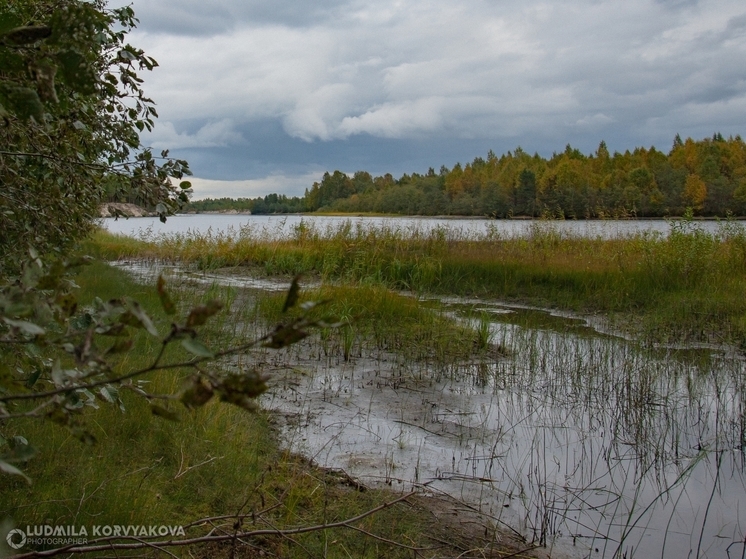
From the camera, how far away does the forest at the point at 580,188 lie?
5650cm

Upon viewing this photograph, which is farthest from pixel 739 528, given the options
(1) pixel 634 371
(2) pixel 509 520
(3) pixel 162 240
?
(3) pixel 162 240

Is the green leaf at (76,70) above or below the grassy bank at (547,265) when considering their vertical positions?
above

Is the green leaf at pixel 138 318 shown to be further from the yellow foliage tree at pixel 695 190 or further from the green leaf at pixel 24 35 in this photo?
the yellow foliage tree at pixel 695 190

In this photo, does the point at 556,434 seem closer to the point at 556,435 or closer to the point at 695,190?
the point at 556,435

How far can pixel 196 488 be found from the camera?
3109 millimetres

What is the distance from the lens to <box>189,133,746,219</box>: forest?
56500 mm

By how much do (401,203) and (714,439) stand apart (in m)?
81.1

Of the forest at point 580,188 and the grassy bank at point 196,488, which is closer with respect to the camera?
the grassy bank at point 196,488

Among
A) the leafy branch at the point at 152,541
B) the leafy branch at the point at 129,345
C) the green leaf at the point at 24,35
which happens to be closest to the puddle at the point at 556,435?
the leafy branch at the point at 152,541

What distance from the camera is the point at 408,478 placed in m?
3.72

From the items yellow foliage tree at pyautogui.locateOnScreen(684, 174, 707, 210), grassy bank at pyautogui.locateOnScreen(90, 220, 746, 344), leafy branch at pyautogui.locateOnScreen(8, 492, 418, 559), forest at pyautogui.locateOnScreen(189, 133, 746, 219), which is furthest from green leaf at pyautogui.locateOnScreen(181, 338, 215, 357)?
yellow foliage tree at pyautogui.locateOnScreen(684, 174, 707, 210)

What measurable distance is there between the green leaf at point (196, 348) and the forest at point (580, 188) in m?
39.0

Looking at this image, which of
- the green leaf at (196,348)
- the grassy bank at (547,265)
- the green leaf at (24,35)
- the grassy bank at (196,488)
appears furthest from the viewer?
the grassy bank at (547,265)

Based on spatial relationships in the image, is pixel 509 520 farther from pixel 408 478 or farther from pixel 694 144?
pixel 694 144
